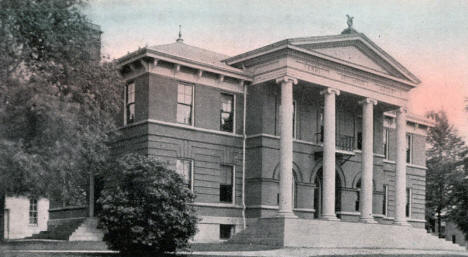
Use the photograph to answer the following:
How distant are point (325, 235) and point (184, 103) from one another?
9.00 m

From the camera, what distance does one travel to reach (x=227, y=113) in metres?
31.8

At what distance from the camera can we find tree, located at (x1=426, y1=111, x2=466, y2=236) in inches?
2315

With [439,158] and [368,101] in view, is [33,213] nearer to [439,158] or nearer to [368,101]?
[368,101]

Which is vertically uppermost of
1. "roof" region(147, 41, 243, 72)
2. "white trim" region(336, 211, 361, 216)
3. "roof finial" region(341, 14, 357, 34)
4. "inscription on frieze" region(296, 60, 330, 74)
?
"roof finial" region(341, 14, 357, 34)

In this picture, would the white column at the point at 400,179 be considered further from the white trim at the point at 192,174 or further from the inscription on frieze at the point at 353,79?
the white trim at the point at 192,174

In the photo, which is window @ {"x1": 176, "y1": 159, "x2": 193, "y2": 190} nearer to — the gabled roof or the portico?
the portico

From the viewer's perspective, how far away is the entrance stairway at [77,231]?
29844mm

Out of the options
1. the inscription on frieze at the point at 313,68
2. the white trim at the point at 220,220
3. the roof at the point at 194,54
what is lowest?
the white trim at the point at 220,220

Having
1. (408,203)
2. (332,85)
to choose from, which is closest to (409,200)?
(408,203)

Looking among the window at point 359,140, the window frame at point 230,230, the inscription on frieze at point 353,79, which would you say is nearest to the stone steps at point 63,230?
the window frame at point 230,230

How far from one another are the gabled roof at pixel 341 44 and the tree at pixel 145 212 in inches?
439

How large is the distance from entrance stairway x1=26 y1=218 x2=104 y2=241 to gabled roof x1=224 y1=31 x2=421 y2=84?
35.0ft

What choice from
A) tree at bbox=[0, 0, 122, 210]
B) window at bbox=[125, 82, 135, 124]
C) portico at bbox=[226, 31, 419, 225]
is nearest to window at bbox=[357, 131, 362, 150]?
portico at bbox=[226, 31, 419, 225]

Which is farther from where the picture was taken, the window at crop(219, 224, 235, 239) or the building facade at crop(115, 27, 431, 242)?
the window at crop(219, 224, 235, 239)
